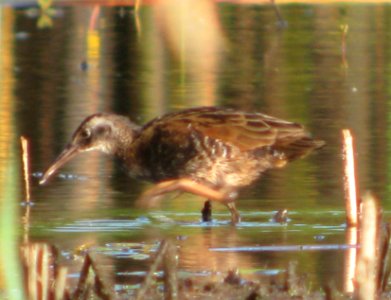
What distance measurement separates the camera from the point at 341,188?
8.76 metres

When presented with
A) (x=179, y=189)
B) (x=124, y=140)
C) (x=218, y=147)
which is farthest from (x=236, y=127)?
(x=179, y=189)

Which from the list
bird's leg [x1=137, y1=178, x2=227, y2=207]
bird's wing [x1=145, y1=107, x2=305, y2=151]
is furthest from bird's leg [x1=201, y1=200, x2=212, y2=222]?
bird's leg [x1=137, y1=178, x2=227, y2=207]

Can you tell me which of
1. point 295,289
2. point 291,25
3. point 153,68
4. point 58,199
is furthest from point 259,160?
point 291,25

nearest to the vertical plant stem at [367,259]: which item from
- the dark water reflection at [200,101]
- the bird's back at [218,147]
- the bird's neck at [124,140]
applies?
the dark water reflection at [200,101]

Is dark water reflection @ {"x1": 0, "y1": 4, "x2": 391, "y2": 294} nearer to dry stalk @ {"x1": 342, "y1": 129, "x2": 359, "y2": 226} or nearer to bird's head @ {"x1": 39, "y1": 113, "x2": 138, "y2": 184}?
dry stalk @ {"x1": 342, "y1": 129, "x2": 359, "y2": 226}

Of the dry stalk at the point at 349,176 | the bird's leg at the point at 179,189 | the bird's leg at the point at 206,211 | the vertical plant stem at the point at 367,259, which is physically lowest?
the bird's leg at the point at 206,211

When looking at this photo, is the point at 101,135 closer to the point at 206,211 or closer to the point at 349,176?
the point at 206,211

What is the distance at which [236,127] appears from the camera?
26.6 feet

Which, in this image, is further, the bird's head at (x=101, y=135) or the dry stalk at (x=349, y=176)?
the bird's head at (x=101, y=135)

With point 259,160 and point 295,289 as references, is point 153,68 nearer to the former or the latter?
point 259,160

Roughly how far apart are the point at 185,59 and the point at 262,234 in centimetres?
1086

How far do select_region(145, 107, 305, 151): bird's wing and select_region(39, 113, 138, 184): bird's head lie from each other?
232 millimetres

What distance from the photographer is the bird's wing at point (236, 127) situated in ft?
26.3

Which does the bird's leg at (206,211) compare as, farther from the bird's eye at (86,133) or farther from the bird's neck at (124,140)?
the bird's eye at (86,133)
